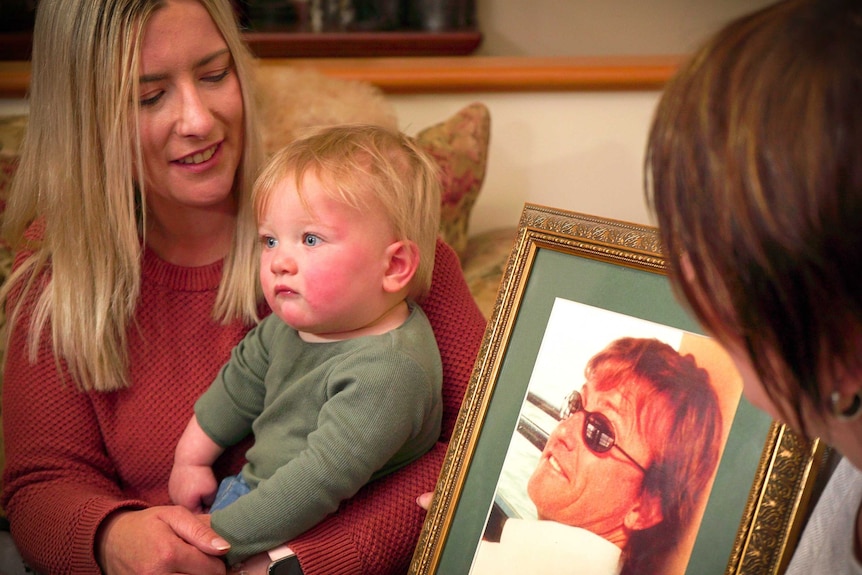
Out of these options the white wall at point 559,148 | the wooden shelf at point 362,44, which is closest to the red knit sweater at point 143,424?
the white wall at point 559,148

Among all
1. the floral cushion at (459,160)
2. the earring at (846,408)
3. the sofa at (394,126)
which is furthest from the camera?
the floral cushion at (459,160)

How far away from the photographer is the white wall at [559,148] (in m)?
2.12

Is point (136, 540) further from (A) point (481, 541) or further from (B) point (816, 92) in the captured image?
(B) point (816, 92)

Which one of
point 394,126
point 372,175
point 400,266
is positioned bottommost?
point 400,266

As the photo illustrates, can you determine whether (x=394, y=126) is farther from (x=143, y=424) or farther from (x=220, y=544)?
(x=220, y=544)

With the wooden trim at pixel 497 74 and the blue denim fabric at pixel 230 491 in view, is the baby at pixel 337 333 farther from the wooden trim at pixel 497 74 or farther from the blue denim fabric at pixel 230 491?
the wooden trim at pixel 497 74

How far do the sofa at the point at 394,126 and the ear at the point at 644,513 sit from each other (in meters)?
0.87

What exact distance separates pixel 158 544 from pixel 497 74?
1.50 meters

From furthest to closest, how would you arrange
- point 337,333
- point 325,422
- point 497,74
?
1. point 497,74
2. point 337,333
3. point 325,422

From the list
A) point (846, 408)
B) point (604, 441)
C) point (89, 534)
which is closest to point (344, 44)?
point (89, 534)

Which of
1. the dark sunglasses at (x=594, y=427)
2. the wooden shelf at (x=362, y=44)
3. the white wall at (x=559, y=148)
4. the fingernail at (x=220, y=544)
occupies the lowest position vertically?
the fingernail at (x=220, y=544)

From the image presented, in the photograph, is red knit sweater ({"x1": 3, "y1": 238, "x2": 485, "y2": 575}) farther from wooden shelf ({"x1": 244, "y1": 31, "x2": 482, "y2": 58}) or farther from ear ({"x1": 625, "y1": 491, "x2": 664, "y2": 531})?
wooden shelf ({"x1": 244, "y1": 31, "x2": 482, "y2": 58})

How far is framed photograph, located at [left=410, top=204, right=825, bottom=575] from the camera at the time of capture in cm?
81

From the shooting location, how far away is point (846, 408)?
1.97 ft
